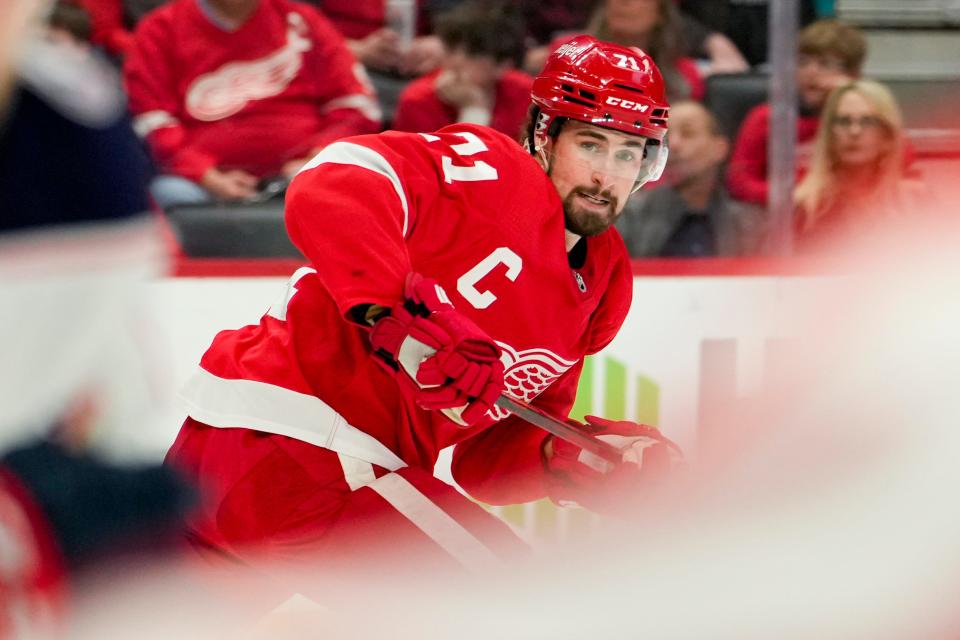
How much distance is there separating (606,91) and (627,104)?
0.04 metres

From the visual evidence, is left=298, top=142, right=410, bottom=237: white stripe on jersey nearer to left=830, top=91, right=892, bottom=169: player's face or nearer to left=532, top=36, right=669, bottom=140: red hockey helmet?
left=532, top=36, right=669, bottom=140: red hockey helmet

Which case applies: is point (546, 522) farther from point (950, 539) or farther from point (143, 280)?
point (143, 280)

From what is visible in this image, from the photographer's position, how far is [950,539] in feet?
6.82

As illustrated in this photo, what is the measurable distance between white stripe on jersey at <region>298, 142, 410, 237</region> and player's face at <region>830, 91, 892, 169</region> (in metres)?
1.48

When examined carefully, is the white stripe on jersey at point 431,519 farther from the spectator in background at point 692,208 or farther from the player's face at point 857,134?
the player's face at point 857,134

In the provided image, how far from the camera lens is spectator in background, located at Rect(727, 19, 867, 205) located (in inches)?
119

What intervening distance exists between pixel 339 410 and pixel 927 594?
3.10ft

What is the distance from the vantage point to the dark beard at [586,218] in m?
Answer: 2.02

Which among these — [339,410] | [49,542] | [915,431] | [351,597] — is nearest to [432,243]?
[339,410]

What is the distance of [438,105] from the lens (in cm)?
292

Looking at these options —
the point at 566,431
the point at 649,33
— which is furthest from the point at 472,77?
the point at 566,431

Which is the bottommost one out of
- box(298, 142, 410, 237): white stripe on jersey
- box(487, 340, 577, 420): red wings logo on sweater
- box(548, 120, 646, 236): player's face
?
box(487, 340, 577, 420): red wings logo on sweater

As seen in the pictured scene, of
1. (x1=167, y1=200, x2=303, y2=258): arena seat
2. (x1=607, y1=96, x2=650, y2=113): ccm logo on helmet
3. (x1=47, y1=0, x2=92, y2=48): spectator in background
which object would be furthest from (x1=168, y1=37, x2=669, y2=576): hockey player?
(x1=167, y1=200, x2=303, y2=258): arena seat

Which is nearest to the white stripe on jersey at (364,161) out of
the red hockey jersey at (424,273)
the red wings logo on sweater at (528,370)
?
the red hockey jersey at (424,273)
